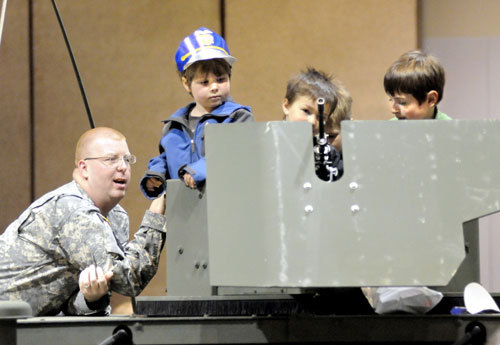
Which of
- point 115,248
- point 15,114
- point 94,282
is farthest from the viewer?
point 15,114

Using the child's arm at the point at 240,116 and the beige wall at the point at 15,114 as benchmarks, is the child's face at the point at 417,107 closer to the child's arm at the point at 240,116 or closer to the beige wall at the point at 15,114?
the child's arm at the point at 240,116

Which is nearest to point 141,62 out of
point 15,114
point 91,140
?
point 15,114

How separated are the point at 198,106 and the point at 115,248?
53 centimetres

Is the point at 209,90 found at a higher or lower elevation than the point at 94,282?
higher

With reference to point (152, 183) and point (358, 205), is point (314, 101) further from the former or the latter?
point (358, 205)


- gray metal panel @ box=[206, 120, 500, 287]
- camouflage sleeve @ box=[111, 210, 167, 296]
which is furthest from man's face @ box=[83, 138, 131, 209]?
gray metal panel @ box=[206, 120, 500, 287]

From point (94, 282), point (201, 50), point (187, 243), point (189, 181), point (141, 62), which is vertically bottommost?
point (94, 282)

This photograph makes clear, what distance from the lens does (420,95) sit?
111 inches

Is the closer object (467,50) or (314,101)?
(314,101)

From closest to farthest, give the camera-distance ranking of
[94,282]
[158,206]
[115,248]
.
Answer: [94,282]
[158,206]
[115,248]

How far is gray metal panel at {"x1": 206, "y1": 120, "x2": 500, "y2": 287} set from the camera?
1.66 meters

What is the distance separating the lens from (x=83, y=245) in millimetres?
2658

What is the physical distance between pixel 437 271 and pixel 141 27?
363cm

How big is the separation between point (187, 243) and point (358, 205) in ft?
1.74
